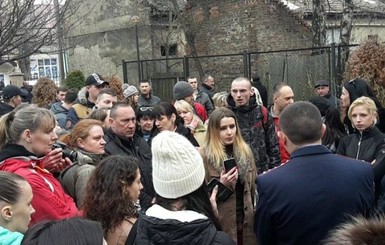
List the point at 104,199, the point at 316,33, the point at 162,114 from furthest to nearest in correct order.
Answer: the point at 316,33, the point at 162,114, the point at 104,199

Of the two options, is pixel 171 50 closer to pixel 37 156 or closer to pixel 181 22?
pixel 181 22

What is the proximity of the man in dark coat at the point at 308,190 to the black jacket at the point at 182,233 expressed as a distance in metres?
0.56

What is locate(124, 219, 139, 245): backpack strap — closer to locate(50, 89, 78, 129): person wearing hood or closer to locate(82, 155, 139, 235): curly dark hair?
locate(82, 155, 139, 235): curly dark hair

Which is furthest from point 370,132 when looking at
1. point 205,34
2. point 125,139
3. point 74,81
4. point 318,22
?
point 205,34

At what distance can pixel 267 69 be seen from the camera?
1620 centimetres

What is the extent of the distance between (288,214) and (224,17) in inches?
768

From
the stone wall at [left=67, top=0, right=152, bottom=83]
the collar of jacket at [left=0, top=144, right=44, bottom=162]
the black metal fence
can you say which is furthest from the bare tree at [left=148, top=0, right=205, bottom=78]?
the collar of jacket at [left=0, top=144, right=44, bottom=162]

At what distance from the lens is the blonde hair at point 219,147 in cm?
461

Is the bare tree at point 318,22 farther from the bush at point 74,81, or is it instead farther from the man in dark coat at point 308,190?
the man in dark coat at point 308,190

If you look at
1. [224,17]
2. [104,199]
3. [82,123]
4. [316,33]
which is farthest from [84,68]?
[104,199]

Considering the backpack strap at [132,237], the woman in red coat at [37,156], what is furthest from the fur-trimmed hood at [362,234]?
the woman in red coat at [37,156]

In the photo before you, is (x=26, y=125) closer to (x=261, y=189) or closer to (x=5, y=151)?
(x=5, y=151)

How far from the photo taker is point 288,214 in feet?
9.46

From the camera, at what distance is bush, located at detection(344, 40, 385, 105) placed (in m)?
7.75
